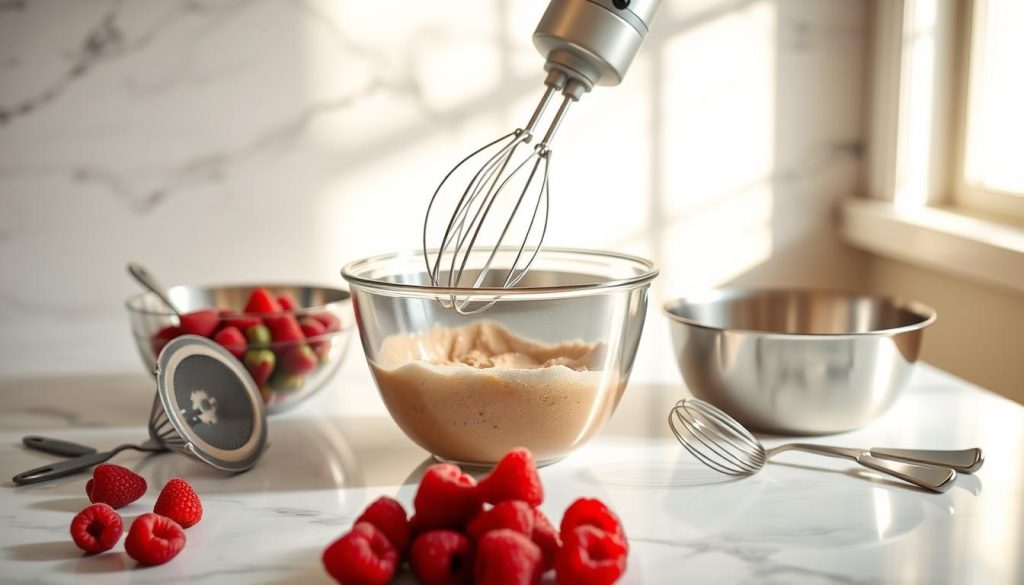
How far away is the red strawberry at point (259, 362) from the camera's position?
1.02 metres

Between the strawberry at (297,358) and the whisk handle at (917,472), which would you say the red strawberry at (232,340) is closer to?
the strawberry at (297,358)

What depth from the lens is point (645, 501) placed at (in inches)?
31.3

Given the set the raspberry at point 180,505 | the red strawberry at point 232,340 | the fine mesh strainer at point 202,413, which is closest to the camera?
the raspberry at point 180,505

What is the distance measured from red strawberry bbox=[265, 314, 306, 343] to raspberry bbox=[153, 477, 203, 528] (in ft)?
0.97

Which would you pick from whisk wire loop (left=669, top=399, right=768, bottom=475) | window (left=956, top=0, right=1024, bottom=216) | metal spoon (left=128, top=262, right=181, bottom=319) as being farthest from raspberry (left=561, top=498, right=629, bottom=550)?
window (left=956, top=0, right=1024, bottom=216)

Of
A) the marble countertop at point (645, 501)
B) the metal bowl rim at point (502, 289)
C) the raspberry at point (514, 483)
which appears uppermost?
the metal bowl rim at point (502, 289)

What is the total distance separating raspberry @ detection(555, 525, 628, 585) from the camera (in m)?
0.61

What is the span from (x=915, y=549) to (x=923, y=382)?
0.48 metres

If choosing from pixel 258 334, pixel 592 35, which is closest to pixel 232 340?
pixel 258 334

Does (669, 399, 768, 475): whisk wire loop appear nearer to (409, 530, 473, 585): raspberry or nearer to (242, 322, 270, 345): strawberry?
(409, 530, 473, 585): raspberry

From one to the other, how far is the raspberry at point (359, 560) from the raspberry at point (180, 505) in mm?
156

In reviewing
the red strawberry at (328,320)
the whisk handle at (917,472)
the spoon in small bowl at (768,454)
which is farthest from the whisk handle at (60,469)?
the whisk handle at (917,472)

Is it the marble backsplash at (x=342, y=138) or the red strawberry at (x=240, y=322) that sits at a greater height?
the marble backsplash at (x=342, y=138)

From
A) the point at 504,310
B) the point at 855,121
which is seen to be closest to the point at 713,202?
the point at 855,121
